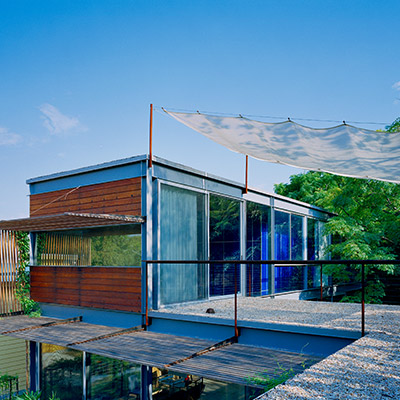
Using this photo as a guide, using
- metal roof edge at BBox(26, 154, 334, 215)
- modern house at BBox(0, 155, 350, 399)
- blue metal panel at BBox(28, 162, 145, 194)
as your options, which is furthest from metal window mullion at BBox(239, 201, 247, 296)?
blue metal panel at BBox(28, 162, 145, 194)

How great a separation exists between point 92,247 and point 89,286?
0.77 metres

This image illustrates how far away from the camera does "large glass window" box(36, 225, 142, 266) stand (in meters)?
7.86

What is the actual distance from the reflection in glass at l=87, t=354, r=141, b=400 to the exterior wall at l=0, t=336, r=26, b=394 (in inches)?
80.7

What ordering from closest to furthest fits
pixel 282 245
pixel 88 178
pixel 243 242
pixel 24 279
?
pixel 88 178 < pixel 24 279 < pixel 243 242 < pixel 282 245

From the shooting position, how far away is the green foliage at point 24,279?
9.55m

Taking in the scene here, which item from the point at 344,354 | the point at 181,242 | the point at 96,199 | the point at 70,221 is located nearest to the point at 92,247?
the point at 96,199

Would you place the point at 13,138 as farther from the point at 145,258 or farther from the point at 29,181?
the point at 145,258

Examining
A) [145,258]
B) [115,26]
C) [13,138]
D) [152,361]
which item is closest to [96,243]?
[145,258]

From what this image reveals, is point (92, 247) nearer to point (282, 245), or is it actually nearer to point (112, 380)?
point (112, 380)

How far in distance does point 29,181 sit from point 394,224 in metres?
10.4

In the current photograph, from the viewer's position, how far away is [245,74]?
14766mm

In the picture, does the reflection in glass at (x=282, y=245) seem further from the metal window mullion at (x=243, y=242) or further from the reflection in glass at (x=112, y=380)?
the reflection in glass at (x=112, y=380)

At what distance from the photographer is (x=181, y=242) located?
823 cm

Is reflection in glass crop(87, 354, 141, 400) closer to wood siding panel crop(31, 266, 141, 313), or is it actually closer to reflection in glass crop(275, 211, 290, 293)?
wood siding panel crop(31, 266, 141, 313)
